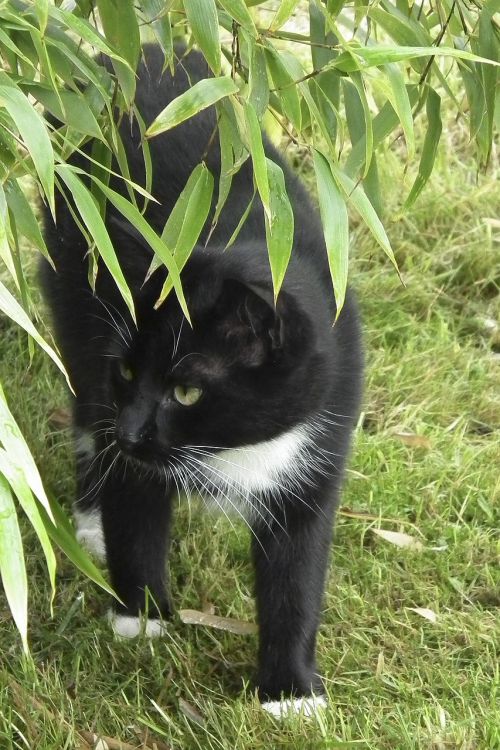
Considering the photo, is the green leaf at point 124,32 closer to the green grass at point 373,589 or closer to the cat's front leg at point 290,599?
the cat's front leg at point 290,599

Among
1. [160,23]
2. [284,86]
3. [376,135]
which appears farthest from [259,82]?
[376,135]

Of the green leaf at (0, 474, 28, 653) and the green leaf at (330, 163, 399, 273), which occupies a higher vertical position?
the green leaf at (330, 163, 399, 273)

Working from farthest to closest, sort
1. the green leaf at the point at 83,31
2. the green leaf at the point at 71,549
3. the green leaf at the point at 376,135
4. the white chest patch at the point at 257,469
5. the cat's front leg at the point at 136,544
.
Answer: the cat's front leg at the point at 136,544 → the white chest patch at the point at 257,469 → the green leaf at the point at 376,135 → the green leaf at the point at 71,549 → the green leaf at the point at 83,31

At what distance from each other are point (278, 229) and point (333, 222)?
68 mm

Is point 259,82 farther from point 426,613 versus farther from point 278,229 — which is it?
point 426,613

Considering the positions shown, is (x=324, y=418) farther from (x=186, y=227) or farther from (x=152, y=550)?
(x=186, y=227)

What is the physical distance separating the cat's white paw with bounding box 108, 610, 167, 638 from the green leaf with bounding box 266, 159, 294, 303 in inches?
43.8

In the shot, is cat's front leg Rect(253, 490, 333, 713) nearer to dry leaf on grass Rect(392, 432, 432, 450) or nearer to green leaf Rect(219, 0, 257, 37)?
dry leaf on grass Rect(392, 432, 432, 450)

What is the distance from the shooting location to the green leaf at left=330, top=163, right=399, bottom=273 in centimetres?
137

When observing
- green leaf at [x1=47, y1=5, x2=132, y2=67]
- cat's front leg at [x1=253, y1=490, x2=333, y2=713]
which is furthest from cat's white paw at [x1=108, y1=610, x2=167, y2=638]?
green leaf at [x1=47, y1=5, x2=132, y2=67]

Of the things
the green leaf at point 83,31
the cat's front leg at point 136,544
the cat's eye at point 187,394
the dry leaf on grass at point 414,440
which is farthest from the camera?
the dry leaf on grass at point 414,440

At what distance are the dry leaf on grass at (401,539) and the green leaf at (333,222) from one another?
124 centimetres

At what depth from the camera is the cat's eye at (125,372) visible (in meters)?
1.98

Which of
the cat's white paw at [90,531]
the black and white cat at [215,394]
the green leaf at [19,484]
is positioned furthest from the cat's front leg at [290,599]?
the green leaf at [19,484]
